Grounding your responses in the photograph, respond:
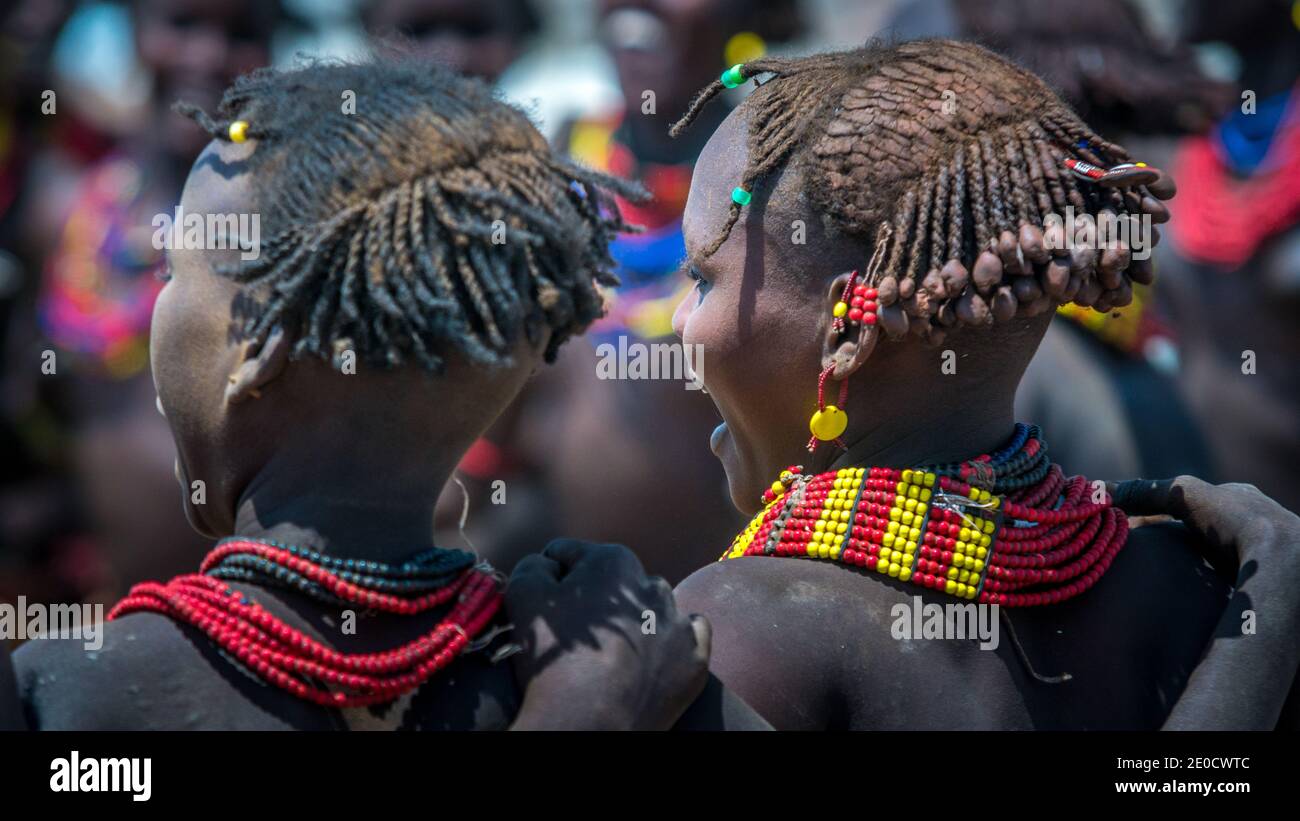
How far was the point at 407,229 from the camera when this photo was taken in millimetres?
2473

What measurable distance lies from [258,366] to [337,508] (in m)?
0.25

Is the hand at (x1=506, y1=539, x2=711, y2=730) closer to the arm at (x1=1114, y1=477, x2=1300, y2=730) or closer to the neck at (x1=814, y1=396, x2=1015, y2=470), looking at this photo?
the neck at (x1=814, y1=396, x2=1015, y2=470)

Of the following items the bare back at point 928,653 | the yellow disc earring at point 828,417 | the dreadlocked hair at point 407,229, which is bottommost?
the bare back at point 928,653

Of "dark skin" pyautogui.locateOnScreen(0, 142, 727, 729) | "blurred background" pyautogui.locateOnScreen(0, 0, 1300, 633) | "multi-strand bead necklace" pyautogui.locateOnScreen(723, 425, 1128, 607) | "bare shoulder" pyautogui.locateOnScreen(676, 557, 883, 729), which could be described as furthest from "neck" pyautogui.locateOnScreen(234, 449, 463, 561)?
"blurred background" pyautogui.locateOnScreen(0, 0, 1300, 633)

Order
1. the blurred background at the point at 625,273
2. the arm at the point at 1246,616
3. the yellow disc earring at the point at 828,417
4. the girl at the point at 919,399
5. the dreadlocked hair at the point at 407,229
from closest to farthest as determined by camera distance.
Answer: the dreadlocked hair at the point at 407,229
the arm at the point at 1246,616
the girl at the point at 919,399
the yellow disc earring at the point at 828,417
the blurred background at the point at 625,273

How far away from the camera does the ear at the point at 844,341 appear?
2.95 metres

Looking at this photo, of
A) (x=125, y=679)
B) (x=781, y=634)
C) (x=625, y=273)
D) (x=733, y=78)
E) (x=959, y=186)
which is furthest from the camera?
(x=625, y=273)

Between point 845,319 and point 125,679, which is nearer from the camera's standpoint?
point 125,679

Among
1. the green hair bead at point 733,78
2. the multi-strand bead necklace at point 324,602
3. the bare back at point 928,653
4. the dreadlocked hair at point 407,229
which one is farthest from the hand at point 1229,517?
the multi-strand bead necklace at point 324,602

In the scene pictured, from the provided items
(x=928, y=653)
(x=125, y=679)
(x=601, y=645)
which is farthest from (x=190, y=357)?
(x=928, y=653)

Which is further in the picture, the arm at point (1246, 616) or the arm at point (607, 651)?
the arm at point (1246, 616)

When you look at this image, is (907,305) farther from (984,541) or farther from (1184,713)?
(1184,713)

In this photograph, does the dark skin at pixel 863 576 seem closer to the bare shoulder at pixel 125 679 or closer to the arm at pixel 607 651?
the arm at pixel 607 651

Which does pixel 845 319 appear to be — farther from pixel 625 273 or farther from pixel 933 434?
pixel 625 273
